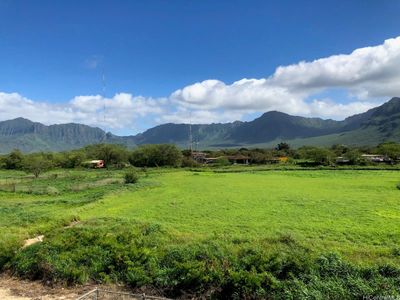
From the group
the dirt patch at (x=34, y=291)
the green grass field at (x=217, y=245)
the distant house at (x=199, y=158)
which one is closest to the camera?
the green grass field at (x=217, y=245)

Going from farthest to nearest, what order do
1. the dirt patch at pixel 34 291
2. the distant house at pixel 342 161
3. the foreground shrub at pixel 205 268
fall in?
1. the distant house at pixel 342 161
2. the dirt patch at pixel 34 291
3. the foreground shrub at pixel 205 268

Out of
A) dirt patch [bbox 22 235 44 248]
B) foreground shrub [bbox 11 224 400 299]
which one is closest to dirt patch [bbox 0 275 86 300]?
foreground shrub [bbox 11 224 400 299]

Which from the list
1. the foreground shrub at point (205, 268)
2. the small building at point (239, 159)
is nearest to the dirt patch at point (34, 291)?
the foreground shrub at point (205, 268)

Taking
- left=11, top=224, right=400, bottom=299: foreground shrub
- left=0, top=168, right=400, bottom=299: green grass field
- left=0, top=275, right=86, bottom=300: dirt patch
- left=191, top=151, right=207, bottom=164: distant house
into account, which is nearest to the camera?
left=11, top=224, right=400, bottom=299: foreground shrub

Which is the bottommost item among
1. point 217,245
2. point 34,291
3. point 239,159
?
point 239,159

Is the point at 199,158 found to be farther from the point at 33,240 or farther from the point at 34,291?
the point at 34,291

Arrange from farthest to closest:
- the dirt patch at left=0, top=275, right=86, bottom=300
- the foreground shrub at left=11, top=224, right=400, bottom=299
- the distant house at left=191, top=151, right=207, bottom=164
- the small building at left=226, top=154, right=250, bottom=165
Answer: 1. the distant house at left=191, top=151, right=207, bottom=164
2. the small building at left=226, top=154, right=250, bottom=165
3. the dirt patch at left=0, top=275, right=86, bottom=300
4. the foreground shrub at left=11, top=224, right=400, bottom=299

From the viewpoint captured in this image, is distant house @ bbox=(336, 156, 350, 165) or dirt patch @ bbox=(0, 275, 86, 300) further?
distant house @ bbox=(336, 156, 350, 165)

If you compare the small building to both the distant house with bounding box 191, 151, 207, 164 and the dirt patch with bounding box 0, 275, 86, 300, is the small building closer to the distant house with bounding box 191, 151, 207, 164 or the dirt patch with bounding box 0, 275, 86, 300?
the distant house with bounding box 191, 151, 207, 164

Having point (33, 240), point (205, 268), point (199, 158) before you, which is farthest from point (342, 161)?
point (205, 268)

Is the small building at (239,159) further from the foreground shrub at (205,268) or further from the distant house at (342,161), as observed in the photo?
the foreground shrub at (205,268)

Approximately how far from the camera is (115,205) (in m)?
37.1

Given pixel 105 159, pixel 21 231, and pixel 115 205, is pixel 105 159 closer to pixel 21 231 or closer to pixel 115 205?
pixel 115 205

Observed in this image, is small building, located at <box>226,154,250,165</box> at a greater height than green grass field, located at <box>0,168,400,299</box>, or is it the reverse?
green grass field, located at <box>0,168,400,299</box>
